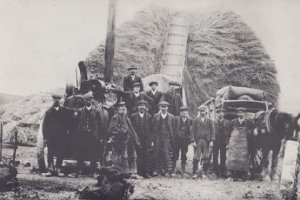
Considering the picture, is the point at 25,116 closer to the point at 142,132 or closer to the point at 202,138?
the point at 142,132

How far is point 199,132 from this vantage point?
209 inches

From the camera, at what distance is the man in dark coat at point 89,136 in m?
5.21

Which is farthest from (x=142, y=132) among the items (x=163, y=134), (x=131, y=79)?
(x=131, y=79)

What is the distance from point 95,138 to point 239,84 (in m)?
1.90

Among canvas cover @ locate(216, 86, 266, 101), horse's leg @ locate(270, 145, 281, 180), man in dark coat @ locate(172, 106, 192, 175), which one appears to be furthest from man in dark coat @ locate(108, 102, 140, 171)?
horse's leg @ locate(270, 145, 281, 180)

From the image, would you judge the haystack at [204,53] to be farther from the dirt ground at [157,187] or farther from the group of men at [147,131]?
the dirt ground at [157,187]

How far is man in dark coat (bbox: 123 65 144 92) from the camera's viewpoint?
17.5ft

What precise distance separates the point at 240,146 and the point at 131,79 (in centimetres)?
157

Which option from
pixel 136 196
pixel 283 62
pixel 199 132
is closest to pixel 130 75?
pixel 199 132

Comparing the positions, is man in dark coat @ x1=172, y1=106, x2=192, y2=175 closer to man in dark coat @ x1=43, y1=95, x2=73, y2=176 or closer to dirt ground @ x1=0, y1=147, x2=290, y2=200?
dirt ground @ x1=0, y1=147, x2=290, y2=200

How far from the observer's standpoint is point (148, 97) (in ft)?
17.5

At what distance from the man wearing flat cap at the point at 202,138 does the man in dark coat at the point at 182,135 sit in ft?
0.24

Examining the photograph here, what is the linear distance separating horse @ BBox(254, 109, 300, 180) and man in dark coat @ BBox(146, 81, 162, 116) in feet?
3.98

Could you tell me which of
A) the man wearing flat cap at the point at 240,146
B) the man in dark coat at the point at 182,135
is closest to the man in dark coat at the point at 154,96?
the man in dark coat at the point at 182,135
